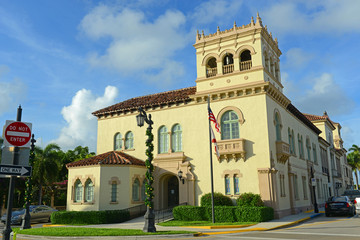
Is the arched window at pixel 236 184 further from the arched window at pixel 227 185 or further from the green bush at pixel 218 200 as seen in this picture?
the green bush at pixel 218 200

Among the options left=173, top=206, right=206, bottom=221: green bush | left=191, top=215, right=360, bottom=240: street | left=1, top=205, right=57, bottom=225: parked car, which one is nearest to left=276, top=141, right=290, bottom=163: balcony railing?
left=173, top=206, right=206, bottom=221: green bush

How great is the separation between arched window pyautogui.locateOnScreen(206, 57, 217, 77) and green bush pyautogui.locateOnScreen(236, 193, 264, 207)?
400 inches

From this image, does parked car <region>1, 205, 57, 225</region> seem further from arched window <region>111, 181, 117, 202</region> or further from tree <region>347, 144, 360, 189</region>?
tree <region>347, 144, 360, 189</region>

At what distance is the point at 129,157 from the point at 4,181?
15.8m

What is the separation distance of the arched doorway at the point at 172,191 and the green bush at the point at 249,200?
6.50 meters

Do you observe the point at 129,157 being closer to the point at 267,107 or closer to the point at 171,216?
the point at 171,216

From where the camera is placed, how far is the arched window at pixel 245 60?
25.2 metres

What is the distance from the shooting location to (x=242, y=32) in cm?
2552

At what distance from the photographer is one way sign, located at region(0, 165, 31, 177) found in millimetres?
7805

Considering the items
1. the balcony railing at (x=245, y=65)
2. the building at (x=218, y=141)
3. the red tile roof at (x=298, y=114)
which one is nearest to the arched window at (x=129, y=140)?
the building at (x=218, y=141)

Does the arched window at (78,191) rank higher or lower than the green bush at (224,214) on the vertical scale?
higher

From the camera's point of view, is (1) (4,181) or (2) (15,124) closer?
(2) (15,124)

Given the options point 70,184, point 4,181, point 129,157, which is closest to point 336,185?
point 129,157

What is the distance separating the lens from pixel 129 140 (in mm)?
29312
